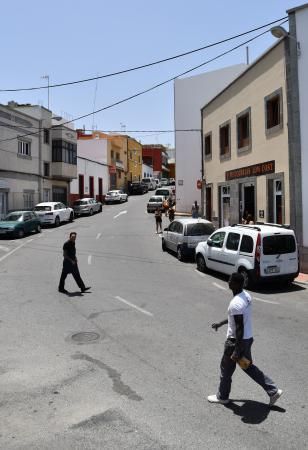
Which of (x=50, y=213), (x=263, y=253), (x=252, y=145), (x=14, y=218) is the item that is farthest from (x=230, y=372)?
(x=50, y=213)

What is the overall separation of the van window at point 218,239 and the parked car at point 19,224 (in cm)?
1578

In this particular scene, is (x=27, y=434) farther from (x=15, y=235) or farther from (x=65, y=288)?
(x=15, y=235)

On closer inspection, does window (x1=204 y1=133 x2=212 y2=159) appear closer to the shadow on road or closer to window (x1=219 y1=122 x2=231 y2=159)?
window (x1=219 y1=122 x2=231 y2=159)

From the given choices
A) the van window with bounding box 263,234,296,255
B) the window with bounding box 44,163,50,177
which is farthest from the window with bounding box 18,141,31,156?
the van window with bounding box 263,234,296,255

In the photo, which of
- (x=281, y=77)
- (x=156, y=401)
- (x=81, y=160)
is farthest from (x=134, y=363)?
Result: (x=81, y=160)

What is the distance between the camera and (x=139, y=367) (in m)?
6.81

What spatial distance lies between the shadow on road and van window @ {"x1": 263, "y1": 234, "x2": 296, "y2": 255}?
7.73m

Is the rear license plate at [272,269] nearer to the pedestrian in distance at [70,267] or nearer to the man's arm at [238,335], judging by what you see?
the pedestrian in distance at [70,267]

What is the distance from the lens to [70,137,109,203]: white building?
54.3 metres

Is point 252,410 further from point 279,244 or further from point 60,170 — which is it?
point 60,170

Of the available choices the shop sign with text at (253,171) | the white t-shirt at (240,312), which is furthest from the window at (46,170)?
the white t-shirt at (240,312)

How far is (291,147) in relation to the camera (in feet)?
57.2

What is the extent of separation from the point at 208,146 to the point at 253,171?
8413mm

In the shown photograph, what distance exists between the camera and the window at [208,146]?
2884 centimetres
